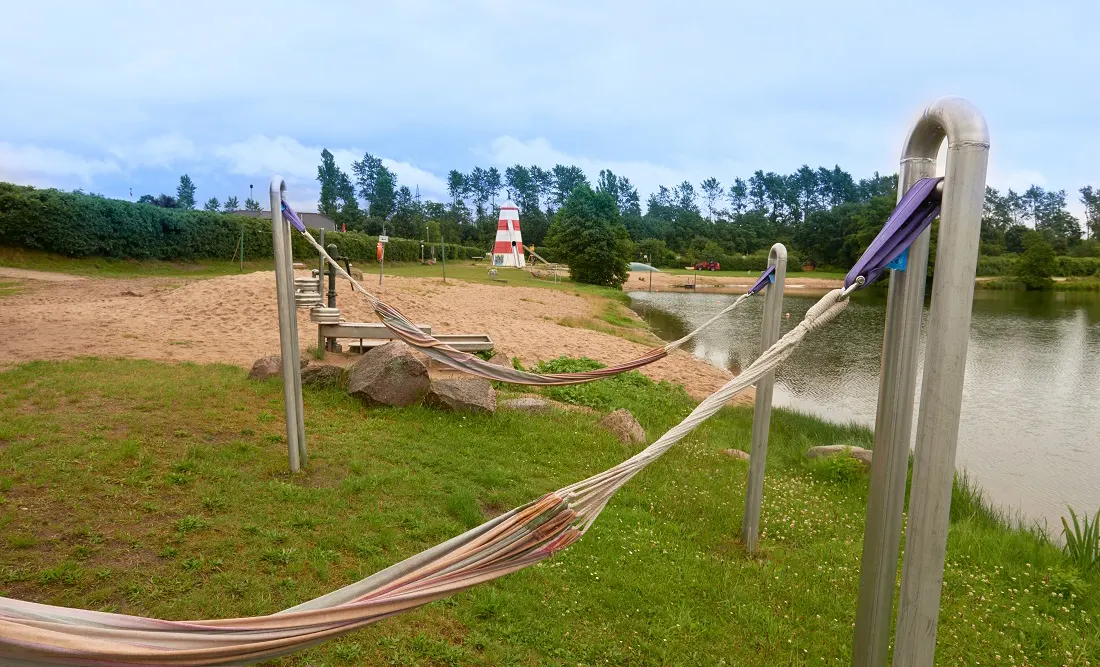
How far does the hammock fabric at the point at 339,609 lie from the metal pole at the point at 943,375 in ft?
1.48

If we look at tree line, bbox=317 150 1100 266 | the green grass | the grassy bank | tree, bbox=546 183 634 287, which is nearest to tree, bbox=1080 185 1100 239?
tree line, bbox=317 150 1100 266

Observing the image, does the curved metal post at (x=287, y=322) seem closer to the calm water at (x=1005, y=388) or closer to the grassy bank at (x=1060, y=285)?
the calm water at (x=1005, y=388)

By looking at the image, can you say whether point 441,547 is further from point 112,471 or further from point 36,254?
point 36,254

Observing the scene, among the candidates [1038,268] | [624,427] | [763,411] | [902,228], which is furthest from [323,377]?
[1038,268]

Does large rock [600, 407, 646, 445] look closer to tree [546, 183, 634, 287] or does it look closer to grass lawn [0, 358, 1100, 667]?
grass lawn [0, 358, 1100, 667]

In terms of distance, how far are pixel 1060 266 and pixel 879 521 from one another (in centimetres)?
5724

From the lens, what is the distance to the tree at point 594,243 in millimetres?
36156

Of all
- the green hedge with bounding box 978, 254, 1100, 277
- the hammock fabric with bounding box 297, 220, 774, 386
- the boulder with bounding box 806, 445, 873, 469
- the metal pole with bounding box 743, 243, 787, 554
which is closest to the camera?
the metal pole with bounding box 743, 243, 787, 554

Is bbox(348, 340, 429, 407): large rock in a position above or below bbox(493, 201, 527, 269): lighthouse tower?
below

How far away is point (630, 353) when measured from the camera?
12508mm

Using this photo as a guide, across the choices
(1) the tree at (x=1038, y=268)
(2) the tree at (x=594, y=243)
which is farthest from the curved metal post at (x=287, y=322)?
(1) the tree at (x=1038, y=268)

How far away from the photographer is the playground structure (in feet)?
4.07

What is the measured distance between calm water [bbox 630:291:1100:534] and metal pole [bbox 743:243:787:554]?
137 inches

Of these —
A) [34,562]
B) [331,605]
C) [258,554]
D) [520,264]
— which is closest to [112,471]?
[34,562]
